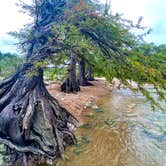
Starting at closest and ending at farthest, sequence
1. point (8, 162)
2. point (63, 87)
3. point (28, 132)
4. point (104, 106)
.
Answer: point (8, 162) → point (28, 132) → point (104, 106) → point (63, 87)

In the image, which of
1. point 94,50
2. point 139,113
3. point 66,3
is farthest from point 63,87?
point 94,50

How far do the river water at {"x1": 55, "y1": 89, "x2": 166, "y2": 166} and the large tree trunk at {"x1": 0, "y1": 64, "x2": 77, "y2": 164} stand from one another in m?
0.48

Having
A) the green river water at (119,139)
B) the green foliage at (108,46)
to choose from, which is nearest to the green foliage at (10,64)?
the green foliage at (108,46)

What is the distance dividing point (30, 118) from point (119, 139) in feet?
9.83

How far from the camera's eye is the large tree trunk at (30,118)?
20.9ft

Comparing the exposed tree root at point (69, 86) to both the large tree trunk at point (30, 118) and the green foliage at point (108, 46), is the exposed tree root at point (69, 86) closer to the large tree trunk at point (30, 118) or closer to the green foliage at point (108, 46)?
the large tree trunk at point (30, 118)

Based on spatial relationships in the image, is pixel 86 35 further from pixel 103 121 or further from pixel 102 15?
pixel 103 121

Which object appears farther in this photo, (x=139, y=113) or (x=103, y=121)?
(x=139, y=113)

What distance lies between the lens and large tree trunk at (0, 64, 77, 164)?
638 centimetres

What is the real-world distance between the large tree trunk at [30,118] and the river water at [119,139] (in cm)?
48

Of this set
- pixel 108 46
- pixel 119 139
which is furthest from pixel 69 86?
pixel 108 46

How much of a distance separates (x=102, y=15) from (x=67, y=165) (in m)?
3.85

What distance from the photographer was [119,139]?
8.16 m

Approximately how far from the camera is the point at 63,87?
14867mm
